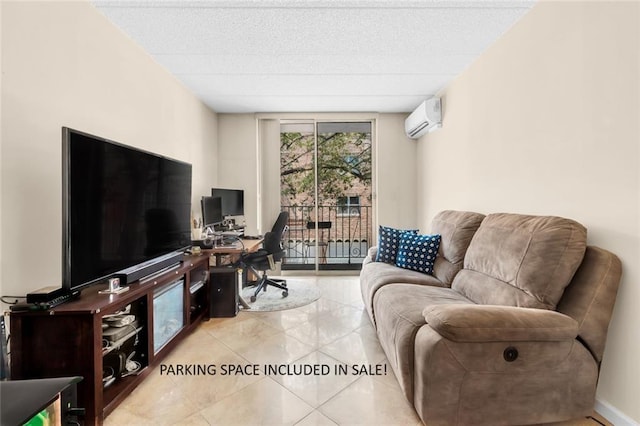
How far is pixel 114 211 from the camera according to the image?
1.60m

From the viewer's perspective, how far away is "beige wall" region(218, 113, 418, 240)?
13.1ft

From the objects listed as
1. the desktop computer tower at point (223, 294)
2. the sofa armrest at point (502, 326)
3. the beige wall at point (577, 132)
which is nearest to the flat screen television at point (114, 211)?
the desktop computer tower at point (223, 294)

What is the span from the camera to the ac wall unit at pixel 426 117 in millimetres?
3178

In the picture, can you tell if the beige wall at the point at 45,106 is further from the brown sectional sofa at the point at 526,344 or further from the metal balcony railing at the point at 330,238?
Result: the metal balcony railing at the point at 330,238

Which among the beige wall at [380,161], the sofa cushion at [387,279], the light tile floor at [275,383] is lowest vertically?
the light tile floor at [275,383]

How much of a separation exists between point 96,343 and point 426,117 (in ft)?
11.6

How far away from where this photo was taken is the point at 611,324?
1382mm

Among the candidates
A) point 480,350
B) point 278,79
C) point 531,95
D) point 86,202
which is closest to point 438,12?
point 531,95

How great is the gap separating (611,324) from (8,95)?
3.27m

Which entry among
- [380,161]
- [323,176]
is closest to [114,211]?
[323,176]

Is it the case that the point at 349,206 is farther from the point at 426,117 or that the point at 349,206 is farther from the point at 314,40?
the point at 314,40

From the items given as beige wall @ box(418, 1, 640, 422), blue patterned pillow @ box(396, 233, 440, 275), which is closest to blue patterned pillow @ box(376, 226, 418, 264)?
blue patterned pillow @ box(396, 233, 440, 275)

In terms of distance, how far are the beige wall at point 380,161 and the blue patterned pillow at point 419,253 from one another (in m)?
1.41

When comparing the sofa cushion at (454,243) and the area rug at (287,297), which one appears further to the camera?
the area rug at (287,297)
